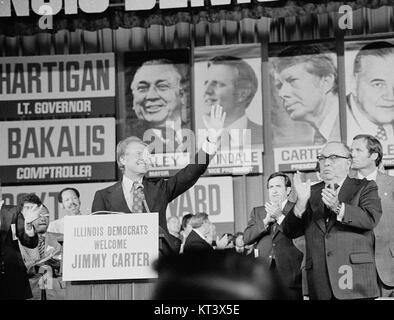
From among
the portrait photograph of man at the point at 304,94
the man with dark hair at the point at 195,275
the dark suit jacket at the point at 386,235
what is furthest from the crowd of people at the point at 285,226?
the man with dark hair at the point at 195,275

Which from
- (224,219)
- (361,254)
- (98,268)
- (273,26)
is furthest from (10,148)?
(361,254)

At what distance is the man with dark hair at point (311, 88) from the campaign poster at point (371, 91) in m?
0.07

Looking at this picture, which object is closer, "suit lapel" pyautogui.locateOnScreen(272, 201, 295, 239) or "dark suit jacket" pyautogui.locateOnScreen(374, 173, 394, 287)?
"dark suit jacket" pyautogui.locateOnScreen(374, 173, 394, 287)

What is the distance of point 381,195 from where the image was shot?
4.35 metres

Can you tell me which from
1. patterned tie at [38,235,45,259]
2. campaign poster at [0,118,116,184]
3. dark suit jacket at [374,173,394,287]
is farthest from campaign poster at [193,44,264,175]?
patterned tie at [38,235,45,259]

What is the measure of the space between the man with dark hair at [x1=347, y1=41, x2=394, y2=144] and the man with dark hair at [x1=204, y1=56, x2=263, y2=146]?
0.43 meters

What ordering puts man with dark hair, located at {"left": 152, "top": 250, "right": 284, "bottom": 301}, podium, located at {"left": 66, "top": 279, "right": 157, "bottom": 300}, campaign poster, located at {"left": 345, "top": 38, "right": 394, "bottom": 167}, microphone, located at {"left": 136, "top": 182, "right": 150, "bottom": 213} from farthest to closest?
microphone, located at {"left": 136, "top": 182, "right": 150, "bottom": 213} → campaign poster, located at {"left": 345, "top": 38, "right": 394, "bottom": 167} → podium, located at {"left": 66, "top": 279, "right": 157, "bottom": 300} → man with dark hair, located at {"left": 152, "top": 250, "right": 284, "bottom": 301}

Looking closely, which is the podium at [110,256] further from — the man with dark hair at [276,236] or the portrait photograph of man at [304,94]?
the portrait photograph of man at [304,94]

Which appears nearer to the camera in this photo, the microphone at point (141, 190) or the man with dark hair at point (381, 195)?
the man with dark hair at point (381, 195)

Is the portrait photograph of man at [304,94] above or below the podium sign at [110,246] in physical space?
above

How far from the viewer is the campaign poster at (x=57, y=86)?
4.53 m

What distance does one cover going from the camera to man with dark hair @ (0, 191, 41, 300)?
440 centimetres

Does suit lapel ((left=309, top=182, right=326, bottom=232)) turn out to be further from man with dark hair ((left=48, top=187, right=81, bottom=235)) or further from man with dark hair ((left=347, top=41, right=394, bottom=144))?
man with dark hair ((left=48, top=187, right=81, bottom=235))

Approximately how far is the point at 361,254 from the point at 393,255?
135 mm
